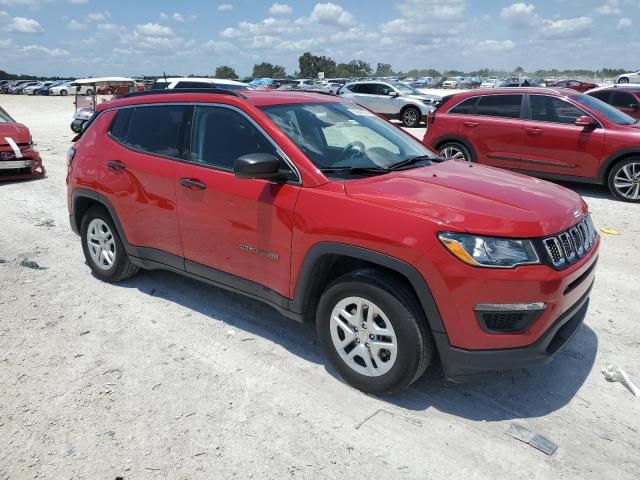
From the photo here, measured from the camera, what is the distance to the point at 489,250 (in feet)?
9.26

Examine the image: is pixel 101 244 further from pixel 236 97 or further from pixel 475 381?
pixel 475 381

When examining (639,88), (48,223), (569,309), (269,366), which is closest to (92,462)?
(269,366)

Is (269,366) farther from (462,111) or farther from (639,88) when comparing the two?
(639,88)

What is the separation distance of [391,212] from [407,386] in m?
1.05

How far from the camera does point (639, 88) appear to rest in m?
14.3

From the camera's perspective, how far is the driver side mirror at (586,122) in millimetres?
8445

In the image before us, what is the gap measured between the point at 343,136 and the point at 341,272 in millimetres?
1086

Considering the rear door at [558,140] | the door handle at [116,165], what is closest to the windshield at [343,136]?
the door handle at [116,165]

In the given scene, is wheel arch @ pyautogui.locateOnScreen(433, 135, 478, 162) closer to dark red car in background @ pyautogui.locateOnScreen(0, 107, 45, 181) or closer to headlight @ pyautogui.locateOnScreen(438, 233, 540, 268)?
headlight @ pyautogui.locateOnScreen(438, 233, 540, 268)

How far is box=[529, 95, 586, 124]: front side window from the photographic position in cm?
872

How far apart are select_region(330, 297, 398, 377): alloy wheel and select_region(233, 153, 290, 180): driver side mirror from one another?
93cm

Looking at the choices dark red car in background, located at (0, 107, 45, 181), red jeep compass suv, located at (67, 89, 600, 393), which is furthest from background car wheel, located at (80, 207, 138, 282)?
dark red car in background, located at (0, 107, 45, 181)

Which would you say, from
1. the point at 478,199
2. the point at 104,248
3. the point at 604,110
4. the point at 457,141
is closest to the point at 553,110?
the point at 604,110

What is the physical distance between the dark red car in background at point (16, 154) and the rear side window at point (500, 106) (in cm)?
837
